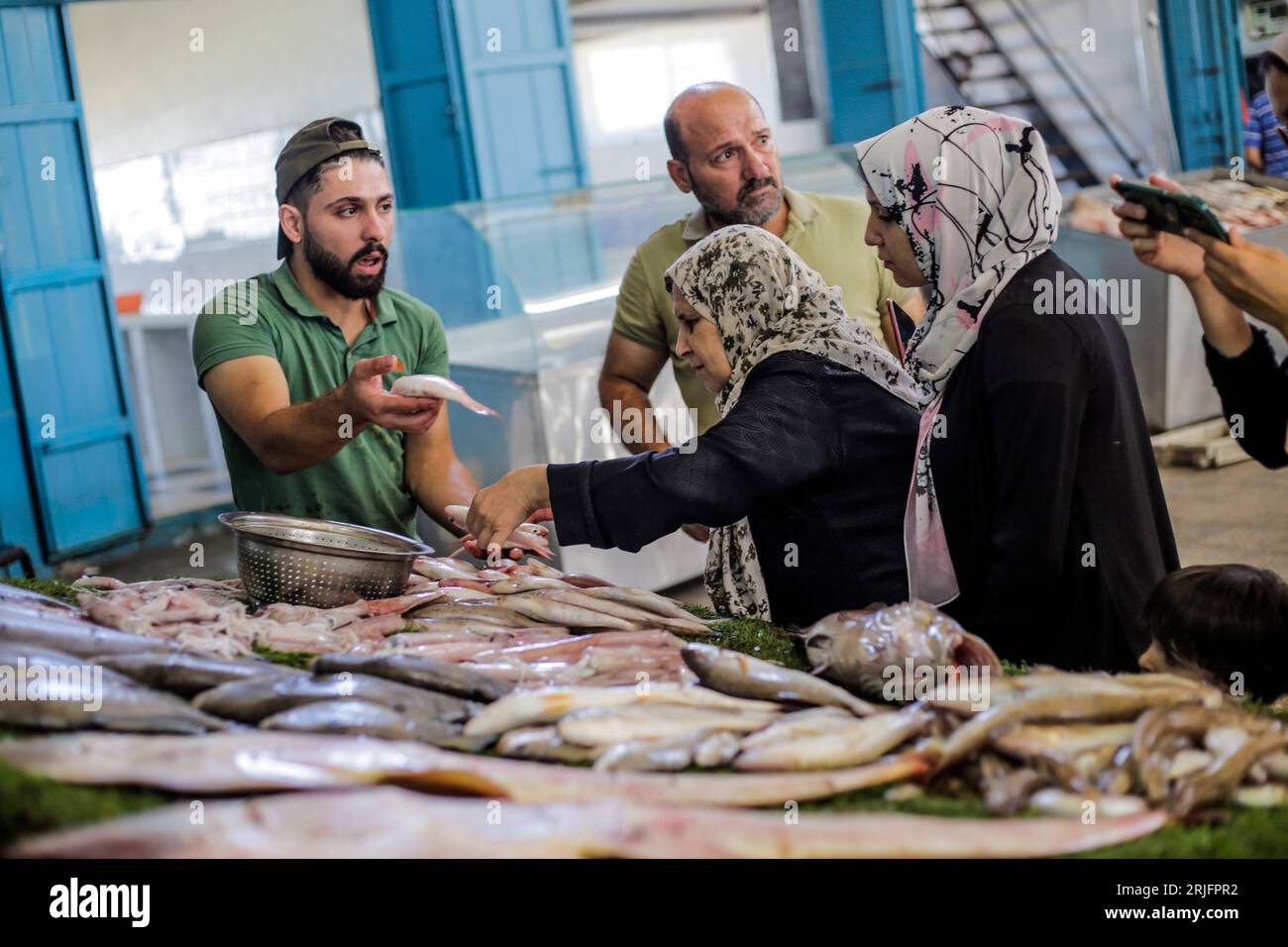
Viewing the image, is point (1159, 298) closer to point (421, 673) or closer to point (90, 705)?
point (421, 673)

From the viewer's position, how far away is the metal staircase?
12969 mm

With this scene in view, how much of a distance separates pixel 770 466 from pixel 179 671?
1.16m

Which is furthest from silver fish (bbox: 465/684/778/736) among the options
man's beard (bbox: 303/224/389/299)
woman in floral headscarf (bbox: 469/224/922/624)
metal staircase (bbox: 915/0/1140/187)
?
metal staircase (bbox: 915/0/1140/187)

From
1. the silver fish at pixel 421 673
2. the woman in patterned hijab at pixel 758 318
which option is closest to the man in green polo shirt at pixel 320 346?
the woman in patterned hijab at pixel 758 318

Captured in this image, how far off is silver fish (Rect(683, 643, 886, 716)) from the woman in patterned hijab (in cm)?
76

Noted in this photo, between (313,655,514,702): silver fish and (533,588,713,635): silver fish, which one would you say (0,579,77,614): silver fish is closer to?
(313,655,514,702): silver fish

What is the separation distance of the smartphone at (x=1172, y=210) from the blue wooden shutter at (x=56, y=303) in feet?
22.1

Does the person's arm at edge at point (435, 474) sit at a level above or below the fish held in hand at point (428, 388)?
below

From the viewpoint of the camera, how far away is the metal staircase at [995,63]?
12969 millimetres

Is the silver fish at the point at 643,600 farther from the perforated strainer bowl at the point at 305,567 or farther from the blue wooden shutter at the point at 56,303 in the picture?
the blue wooden shutter at the point at 56,303

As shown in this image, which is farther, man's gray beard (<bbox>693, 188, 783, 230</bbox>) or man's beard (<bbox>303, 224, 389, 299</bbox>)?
man's gray beard (<bbox>693, 188, 783, 230</bbox>)

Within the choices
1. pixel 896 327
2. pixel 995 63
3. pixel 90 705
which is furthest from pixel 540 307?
pixel 995 63

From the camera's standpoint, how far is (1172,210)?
223 centimetres
